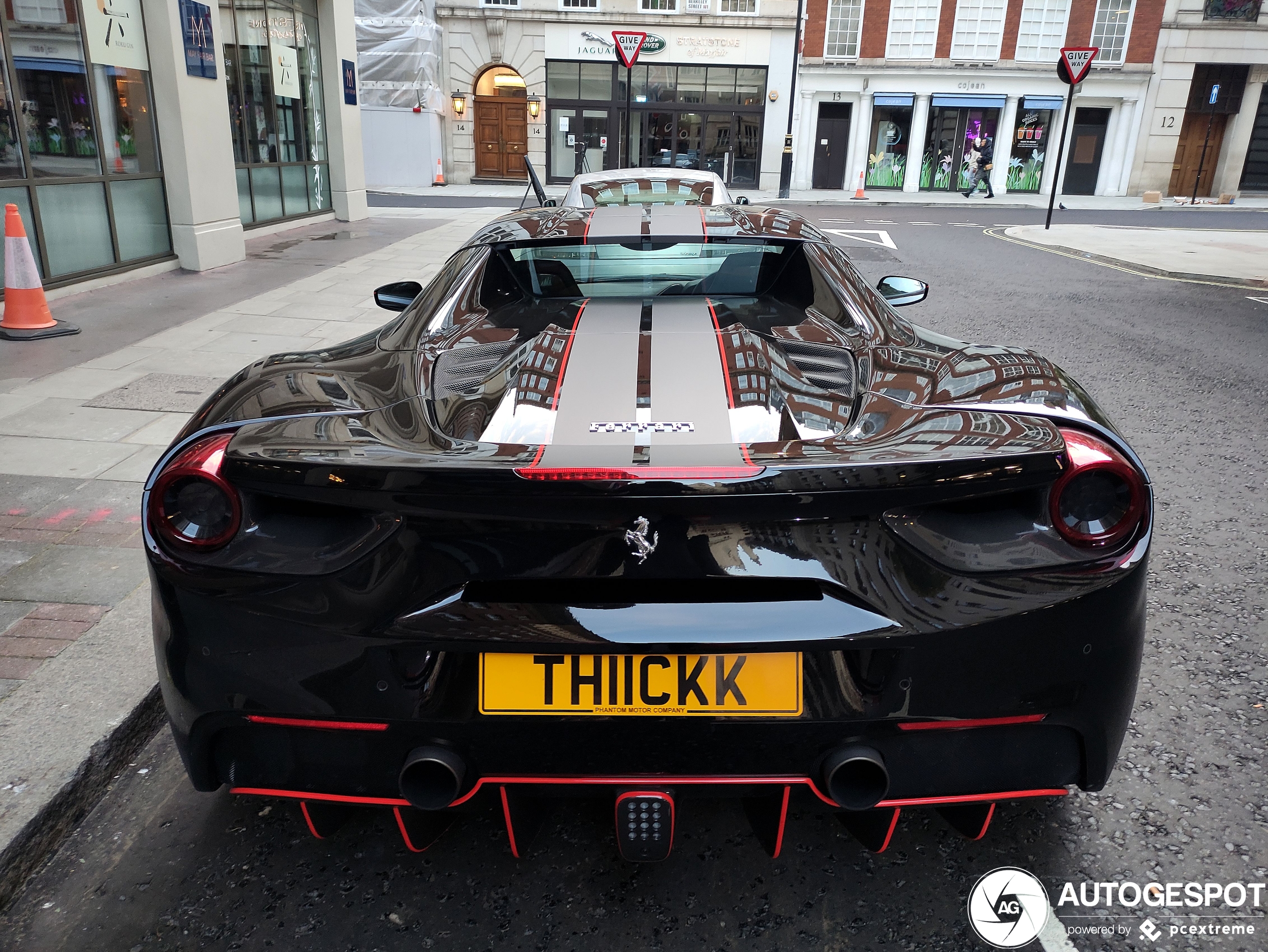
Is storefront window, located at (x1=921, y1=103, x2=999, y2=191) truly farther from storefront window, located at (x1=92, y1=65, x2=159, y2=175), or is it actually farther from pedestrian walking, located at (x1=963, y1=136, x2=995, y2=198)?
storefront window, located at (x1=92, y1=65, x2=159, y2=175)

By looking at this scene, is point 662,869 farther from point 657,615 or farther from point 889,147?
point 889,147

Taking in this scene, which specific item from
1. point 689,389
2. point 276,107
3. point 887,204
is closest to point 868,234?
point 276,107

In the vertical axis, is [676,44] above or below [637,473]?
above

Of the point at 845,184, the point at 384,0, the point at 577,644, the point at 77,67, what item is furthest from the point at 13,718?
the point at 845,184

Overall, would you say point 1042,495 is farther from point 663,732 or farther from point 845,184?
point 845,184

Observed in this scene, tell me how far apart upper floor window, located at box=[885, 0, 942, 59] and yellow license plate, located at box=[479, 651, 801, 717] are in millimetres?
35156

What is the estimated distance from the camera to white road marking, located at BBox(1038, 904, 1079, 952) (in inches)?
74.2

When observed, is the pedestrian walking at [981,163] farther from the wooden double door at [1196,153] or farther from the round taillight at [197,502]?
the round taillight at [197,502]

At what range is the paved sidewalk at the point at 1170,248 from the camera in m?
12.6

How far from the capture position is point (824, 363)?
2.24 m

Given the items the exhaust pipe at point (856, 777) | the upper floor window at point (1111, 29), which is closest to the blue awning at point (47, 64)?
the exhaust pipe at point (856, 777)

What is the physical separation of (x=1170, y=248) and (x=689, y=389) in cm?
1662

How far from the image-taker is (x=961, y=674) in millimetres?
1676

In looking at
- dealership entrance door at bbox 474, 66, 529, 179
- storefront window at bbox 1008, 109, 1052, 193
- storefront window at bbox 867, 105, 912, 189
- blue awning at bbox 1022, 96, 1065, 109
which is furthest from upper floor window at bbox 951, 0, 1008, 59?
dealership entrance door at bbox 474, 66, 529, 179
